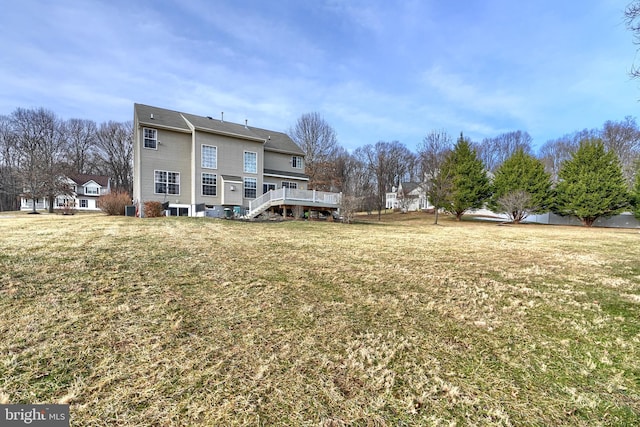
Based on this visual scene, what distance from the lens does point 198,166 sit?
18.9 metres

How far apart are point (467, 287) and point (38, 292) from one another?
5.54 metres

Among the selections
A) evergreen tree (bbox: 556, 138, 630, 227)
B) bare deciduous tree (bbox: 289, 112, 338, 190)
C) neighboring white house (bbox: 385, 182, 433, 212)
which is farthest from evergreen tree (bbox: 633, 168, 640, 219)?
bare deciduous tree (bbox: 289, 112, 338, 190)

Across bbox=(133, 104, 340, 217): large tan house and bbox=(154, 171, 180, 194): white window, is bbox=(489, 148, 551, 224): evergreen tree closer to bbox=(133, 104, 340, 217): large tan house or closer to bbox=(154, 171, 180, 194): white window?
bbox=(133, 104, 340, 217): large tan house

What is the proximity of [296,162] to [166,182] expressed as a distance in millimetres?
10506

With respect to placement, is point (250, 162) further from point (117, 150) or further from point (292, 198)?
point (117, 150)

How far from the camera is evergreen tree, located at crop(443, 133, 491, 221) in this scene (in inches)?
962

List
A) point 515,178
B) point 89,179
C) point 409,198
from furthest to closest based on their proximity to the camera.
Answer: point 89,179, point 409,198, point 515,178

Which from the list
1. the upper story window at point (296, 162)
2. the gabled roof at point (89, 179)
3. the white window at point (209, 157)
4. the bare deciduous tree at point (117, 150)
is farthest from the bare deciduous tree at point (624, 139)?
the gabled roof at point (89, 179)

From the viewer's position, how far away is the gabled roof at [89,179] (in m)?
42.7

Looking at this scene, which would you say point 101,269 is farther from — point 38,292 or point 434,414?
point 434,414

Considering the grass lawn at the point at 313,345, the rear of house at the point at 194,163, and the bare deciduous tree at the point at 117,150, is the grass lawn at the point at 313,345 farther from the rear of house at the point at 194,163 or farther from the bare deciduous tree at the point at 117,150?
the bare deciduous tree at the point at 117,150

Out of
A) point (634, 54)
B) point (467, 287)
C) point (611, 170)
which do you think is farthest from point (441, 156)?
point (467, 287)

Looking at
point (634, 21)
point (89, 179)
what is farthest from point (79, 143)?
point (634, 21)

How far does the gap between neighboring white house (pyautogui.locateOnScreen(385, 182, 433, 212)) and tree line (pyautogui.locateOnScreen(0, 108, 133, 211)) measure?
39132 millimetres
